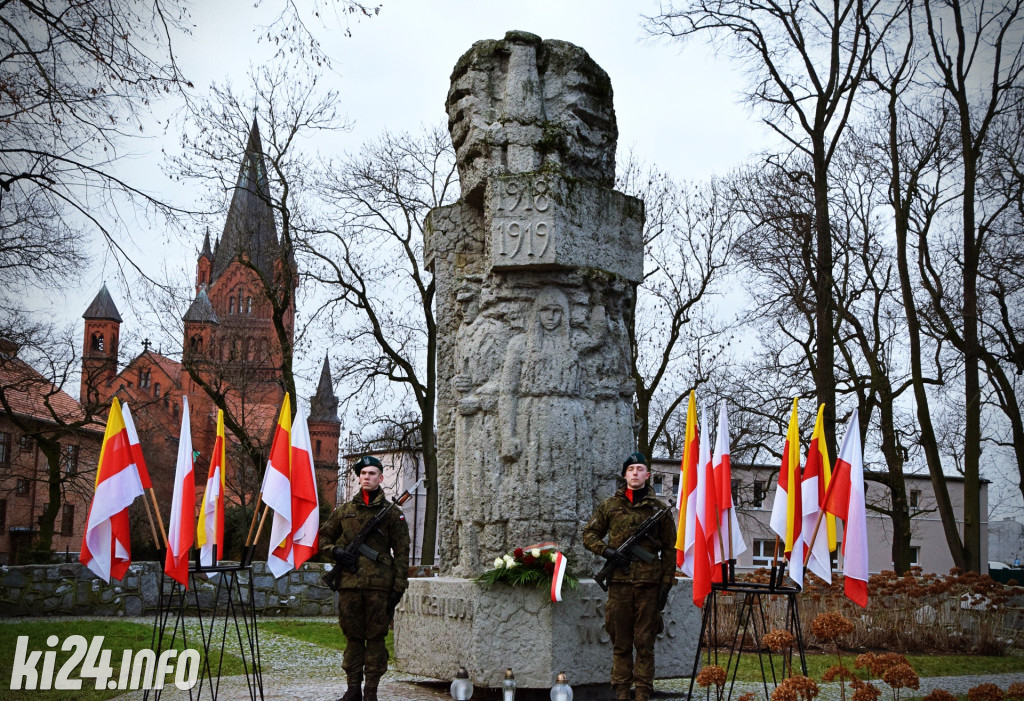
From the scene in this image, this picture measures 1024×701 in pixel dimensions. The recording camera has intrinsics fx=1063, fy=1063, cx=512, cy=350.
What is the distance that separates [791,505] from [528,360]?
110 inches

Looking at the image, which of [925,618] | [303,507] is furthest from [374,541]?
[925,618]

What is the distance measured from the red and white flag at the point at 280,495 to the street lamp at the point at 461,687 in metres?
1.62

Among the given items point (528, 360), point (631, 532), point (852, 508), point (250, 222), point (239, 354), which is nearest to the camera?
point (852, 508)

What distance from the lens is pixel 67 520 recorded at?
53.1 meters

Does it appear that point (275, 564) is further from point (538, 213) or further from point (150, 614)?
point (150, 614)

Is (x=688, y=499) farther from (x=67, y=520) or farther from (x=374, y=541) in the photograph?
(x=67, y=520)

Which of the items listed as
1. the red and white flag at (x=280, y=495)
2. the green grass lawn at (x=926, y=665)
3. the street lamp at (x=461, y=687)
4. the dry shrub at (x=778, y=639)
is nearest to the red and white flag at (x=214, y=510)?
the red and white flag at (x=280, y=495)

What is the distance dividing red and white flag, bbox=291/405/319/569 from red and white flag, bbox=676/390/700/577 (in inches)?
101

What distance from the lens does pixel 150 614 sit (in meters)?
17.1

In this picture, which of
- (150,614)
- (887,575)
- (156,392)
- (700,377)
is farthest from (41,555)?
(156,392)

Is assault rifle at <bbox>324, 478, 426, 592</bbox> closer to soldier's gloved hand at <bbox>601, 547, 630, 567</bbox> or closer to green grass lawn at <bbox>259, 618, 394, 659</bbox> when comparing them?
soldier's gloved hand at <bbox>601, 547, 630, 567</bbox>

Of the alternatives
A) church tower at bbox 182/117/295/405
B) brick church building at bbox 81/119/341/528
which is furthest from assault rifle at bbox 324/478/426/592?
church tower at bbox 182/117/295/405

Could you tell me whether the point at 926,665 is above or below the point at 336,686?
below

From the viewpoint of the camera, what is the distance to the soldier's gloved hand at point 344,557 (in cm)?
782
